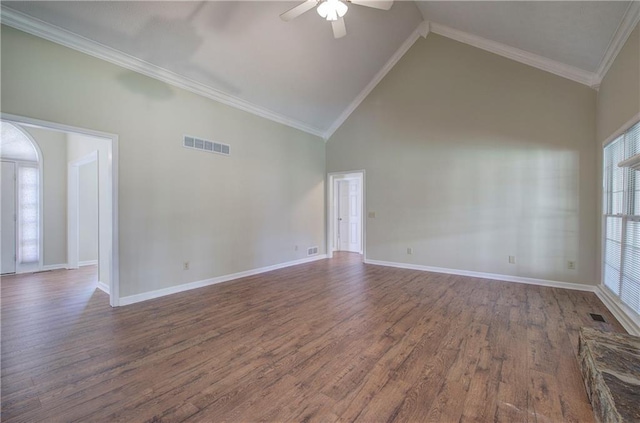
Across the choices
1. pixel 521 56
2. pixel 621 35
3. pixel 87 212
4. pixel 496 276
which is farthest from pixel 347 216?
pixel 87 212

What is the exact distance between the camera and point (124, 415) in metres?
1.59

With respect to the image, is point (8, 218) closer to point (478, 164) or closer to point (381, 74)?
point (381, 74)

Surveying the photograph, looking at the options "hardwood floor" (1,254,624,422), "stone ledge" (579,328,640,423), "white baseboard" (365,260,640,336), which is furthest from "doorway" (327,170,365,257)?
"stone ledge" (579,328,640,423)

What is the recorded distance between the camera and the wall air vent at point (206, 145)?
13.1 ft

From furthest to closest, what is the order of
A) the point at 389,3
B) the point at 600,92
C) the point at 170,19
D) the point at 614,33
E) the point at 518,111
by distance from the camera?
1. the point at 518,111
2. the point at 600,92
3. the point at 170,19
4. the point at 614,33
5. the point at 389,3

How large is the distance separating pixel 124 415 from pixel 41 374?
3.29ft

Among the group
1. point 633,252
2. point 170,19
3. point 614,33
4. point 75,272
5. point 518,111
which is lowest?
point 75,272

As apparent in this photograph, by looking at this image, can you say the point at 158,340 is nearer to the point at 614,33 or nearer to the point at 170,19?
the point at 170,19

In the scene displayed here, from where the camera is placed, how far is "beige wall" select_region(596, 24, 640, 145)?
2.56 metres

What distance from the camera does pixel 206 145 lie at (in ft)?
13.9

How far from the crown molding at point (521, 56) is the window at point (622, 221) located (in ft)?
3.85

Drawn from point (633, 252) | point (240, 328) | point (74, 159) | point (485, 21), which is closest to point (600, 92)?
point (485, 21)

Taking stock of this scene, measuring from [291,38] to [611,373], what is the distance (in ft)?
15.9

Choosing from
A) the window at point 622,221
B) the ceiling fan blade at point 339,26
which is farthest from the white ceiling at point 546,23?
the ceiling fan blade at point 339,26
